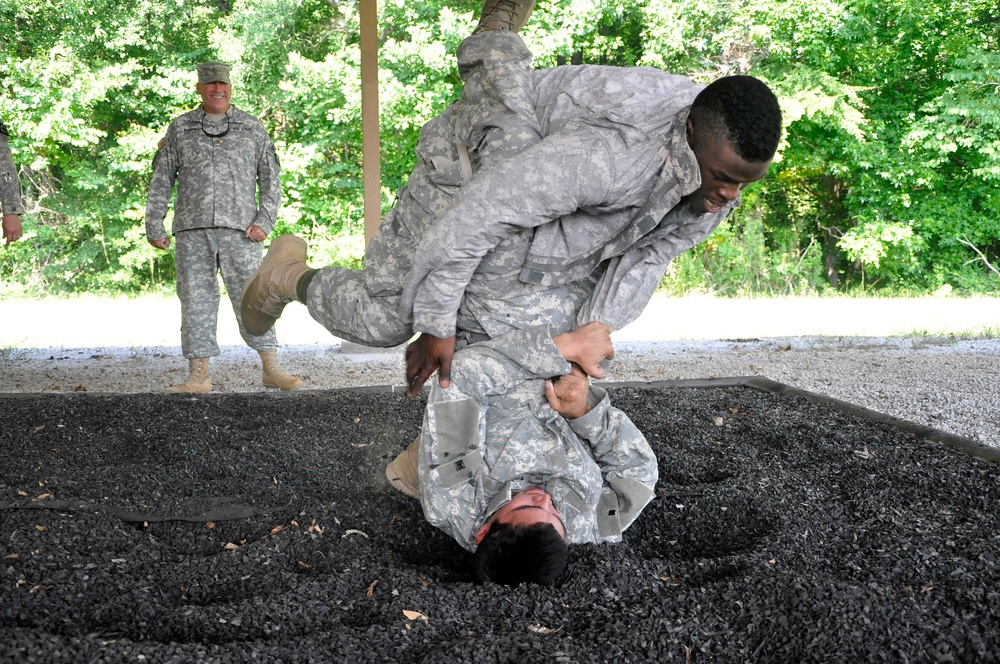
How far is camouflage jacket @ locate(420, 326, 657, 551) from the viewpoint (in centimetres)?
216

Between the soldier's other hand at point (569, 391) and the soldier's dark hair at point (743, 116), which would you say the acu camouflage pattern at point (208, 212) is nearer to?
the soldier's other hand at point (569, 391)

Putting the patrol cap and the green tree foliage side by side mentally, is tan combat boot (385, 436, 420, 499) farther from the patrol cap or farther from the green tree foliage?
the green tree foliage

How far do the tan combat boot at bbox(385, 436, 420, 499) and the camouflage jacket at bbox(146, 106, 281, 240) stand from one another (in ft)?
8.14

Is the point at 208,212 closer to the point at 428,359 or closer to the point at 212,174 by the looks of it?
the point at 212,174

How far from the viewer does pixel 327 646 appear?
161 centimetres

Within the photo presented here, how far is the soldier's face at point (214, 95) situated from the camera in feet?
15.2

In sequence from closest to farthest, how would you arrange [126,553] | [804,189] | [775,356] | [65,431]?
[126,553], [65,431], [775,356], [804,189]

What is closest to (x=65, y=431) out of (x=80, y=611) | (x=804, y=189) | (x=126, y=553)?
(x=126, y=553)

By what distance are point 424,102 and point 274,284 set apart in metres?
8.49

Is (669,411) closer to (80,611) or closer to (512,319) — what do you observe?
(512,319)

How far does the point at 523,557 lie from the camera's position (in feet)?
6.33

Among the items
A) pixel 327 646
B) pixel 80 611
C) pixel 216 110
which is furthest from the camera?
pixel 216 110

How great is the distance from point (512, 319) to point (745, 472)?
3.40 ft

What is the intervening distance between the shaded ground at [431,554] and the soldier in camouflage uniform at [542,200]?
1.88 feet
